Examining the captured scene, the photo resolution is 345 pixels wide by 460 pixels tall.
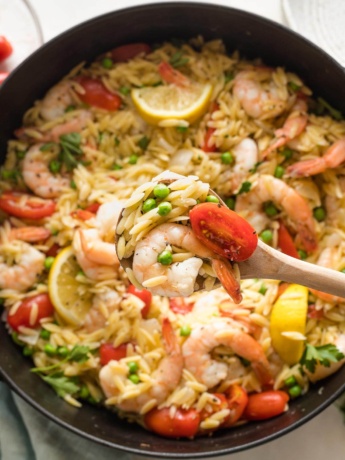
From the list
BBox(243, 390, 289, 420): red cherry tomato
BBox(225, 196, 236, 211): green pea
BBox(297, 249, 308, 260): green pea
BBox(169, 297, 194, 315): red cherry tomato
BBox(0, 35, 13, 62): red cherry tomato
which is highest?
BBox(0, 35, 13, 62): red cherry tomato

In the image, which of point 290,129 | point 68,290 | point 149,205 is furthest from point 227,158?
point 68,290

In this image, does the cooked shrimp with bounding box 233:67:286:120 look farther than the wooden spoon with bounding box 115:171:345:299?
Yes

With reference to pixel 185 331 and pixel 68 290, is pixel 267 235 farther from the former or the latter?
pixel 68 290

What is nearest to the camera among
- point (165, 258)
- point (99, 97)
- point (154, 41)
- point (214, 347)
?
point (165, 258)

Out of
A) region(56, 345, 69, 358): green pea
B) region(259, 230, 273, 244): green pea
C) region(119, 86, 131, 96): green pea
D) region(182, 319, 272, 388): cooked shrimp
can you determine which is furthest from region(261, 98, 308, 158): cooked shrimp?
region(56, 345, 69, 358): green pea

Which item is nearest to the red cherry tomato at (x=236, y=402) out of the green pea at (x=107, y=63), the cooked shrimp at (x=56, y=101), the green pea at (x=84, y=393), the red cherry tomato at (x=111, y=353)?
the red cherry tomato at (x=111, y=353)

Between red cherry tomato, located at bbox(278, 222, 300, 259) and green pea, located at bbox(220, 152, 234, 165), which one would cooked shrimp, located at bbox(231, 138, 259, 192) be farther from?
red cherry tomato, located at bbox(278, 222, 300, 259)

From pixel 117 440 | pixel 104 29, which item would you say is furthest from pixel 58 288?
pixel 104 29
